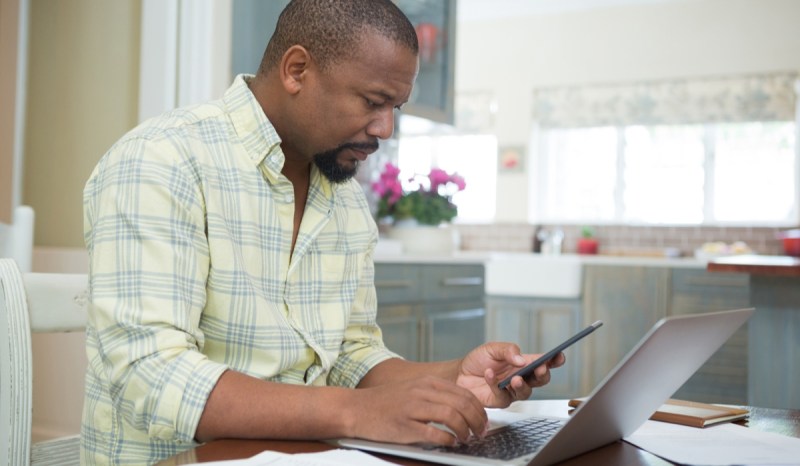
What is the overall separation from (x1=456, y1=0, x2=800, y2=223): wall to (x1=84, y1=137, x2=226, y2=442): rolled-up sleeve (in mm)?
5251

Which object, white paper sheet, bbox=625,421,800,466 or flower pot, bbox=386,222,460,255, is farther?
flower pot, bbox=386,222,460,255

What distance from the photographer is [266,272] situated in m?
1.14

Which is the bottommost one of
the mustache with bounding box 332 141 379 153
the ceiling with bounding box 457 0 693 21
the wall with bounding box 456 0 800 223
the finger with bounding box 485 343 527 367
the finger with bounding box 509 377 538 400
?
the finger with bounding box 509 377 538 400

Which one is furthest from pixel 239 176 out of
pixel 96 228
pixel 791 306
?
pixel 791 306

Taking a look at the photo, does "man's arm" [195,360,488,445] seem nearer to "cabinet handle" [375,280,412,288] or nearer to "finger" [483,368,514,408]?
"finger" [483,368,514,408]

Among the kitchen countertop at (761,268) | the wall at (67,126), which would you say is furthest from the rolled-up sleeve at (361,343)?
the kitchen countertop at (761,268)

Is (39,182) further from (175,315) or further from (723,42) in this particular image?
(723,42)

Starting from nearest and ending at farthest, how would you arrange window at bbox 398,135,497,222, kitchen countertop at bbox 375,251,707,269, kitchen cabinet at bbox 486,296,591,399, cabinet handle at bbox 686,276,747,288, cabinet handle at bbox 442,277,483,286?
kitchen countertop at bbox 375,251,707,269 → cabinet handle at bbox 442,277,483,286 → cabinet handle at bbox 686,276,747,288 → kitchen cabinet at bbox 486,296,591,399 → window at bbox 398,135,497,222

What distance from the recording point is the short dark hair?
1144 mm

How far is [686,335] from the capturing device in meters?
0.79

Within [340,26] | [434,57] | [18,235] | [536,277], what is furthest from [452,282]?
[340,26]

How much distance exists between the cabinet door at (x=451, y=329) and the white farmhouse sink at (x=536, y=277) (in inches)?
60.3

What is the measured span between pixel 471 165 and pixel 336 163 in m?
5.25

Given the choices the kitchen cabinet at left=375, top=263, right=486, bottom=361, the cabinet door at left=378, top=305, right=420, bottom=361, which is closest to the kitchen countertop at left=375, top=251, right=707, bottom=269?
the kitchen cabinet at left=375, top=263, right=486, bottom=361
